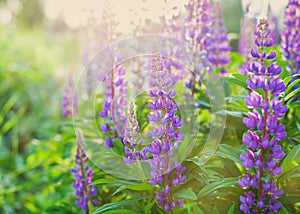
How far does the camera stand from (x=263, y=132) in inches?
65.1

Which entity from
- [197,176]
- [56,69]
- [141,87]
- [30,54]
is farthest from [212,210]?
[30,54]

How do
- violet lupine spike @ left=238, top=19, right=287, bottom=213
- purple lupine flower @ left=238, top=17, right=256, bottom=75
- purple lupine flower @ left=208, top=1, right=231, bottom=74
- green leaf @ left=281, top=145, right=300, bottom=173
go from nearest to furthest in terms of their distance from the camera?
1. violet lupine spike @ left=238, top=19, right=287, bottom=213
2. green leaf @ left=281, top=145, right=300, bottom=173
3. purple lupine flower @ left=238, top=17, right=256, bottom=75
4. purple lupine flower @ left=208, top=1, right=231, bottom=74

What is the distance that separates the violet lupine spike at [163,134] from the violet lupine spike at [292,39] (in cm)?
86

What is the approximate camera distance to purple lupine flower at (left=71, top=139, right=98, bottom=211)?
93.9 inches

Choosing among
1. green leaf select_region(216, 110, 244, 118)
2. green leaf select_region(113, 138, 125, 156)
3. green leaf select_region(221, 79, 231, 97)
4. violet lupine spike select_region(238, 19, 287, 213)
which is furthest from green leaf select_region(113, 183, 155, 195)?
green leaf select_region(221, 79, 231, 97)

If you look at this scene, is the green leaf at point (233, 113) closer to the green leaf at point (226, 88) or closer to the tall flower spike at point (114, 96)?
the green leaf at point (226, 88)

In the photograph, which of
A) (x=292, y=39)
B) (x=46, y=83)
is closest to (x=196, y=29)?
(x=292, y=39)

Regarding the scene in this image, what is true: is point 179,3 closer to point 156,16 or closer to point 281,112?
point 156,16

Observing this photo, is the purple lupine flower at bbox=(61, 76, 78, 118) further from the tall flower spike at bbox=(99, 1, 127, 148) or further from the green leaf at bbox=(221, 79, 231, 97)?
the green leaf at bbox=(221, 79, 231, 97)

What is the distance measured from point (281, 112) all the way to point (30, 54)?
715 cm

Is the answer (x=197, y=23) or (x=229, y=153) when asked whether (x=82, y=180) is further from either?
(x=197, y=23)

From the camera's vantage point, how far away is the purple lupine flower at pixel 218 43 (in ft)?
8.85

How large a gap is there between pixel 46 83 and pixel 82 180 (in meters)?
4.89

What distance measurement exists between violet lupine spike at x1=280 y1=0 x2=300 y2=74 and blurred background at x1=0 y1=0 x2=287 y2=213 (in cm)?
13
